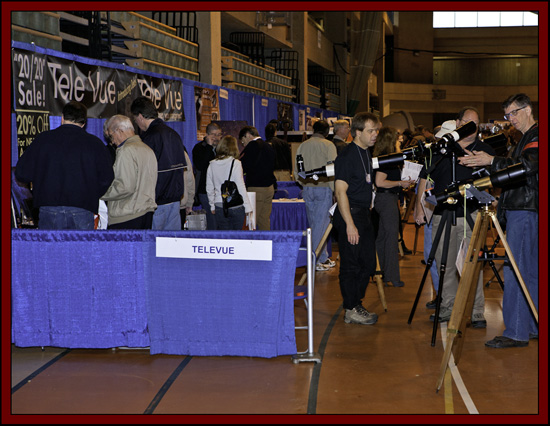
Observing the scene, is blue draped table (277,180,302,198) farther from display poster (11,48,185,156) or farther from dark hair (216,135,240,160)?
dark hair (216,135,240,160)

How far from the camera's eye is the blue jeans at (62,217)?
537 cm

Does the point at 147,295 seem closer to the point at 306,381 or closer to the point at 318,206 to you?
the point at 306,381

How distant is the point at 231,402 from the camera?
13.0 ft

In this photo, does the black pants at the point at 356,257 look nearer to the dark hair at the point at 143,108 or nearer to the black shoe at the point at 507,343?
the black shoe at the point at 507,343

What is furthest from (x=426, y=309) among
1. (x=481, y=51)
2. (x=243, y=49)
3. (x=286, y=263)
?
(x=481, y=51)

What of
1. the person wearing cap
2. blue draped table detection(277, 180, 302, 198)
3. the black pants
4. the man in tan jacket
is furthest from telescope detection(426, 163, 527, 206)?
blue draped table detection(277, 180, 302, 198)

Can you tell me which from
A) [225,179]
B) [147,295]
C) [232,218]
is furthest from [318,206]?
[147,295]

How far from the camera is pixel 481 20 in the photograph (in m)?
42.6

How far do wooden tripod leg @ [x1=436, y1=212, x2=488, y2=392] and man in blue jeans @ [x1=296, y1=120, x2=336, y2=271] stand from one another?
12.4 ft

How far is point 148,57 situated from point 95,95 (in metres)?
5.12

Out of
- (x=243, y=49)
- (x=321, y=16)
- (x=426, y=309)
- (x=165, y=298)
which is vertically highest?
(x=321, y=16)

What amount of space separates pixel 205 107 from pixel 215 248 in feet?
24.3

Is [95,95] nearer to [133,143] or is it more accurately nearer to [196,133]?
[133,143]

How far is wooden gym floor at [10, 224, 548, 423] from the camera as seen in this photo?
388 cm
